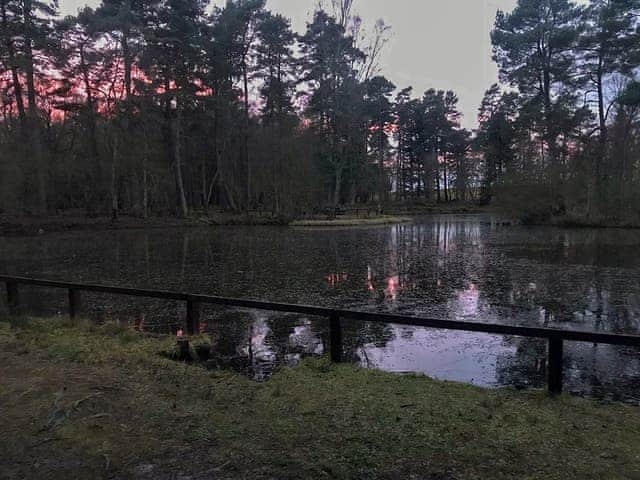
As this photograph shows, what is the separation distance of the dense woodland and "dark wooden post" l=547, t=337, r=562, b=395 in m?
25.9

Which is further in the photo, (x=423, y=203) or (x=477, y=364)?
(x=423, y=203)

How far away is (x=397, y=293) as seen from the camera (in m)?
10.0

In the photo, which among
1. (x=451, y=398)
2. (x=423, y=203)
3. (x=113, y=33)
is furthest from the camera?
(x=423, y=203)

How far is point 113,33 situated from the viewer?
102 feet

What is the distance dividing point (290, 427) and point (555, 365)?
7.88 ft

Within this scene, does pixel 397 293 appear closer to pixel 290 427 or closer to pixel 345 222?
pixel 290 427

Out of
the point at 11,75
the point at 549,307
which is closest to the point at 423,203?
the point at 11,75

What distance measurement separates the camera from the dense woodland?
96.5 feet

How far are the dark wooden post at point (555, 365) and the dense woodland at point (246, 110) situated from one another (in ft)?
85.0

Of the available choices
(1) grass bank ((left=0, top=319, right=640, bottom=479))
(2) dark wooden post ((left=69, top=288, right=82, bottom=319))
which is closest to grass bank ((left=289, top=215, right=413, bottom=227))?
(2) dark wooden post ((left=69, top=288, right=82, bottom=319))

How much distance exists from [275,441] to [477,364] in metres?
3.28

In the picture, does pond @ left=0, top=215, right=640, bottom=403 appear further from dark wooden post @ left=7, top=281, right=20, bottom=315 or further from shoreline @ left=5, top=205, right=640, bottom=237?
shoreline @ left=5, top=205, right=640, bottom=237

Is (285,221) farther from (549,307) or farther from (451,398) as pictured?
(451,398)

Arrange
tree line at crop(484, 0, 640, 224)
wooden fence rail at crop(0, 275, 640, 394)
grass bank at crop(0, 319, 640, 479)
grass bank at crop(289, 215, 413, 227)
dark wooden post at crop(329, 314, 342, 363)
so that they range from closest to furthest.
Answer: grass bank at crop(0, 319, 640, 479) → wooden fence rail at crop(0, 275, 640, 394) → dark wooden post at crop(329, 314, 342, 363) → tree line at crop(484, 0, 640, 224) → grass bank at crop(289, 215, 413, 227)
